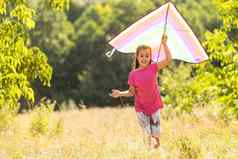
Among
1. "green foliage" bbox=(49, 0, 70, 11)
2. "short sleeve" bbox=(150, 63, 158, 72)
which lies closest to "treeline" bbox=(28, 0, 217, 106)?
"green foliage" bbox=(49, 0, 70, 11)

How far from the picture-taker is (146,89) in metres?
8.16

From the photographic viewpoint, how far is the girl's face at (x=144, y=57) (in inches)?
319

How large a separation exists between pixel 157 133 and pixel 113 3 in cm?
6246

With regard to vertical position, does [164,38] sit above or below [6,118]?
above

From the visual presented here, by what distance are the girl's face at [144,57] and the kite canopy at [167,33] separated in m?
0.33

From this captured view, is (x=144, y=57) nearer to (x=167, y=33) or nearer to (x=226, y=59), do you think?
(x=167, y=33)

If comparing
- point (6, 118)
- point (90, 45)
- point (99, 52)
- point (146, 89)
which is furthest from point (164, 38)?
point (90, 45)

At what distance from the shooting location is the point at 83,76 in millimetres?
60906

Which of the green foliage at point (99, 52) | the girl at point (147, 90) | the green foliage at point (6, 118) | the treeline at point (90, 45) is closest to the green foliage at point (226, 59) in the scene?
the green foliage at point (6, 118)

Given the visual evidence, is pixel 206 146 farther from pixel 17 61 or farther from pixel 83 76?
pixel 83 76

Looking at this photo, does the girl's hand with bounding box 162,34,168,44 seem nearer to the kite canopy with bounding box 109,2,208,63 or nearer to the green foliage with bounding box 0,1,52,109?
the kite canopy with bounding box 109,2,208,63

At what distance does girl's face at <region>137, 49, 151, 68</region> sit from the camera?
319 inches

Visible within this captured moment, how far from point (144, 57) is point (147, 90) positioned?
376 millimetres

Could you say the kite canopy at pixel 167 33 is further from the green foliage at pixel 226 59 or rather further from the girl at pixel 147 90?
the green foliage at pixel 226 59
